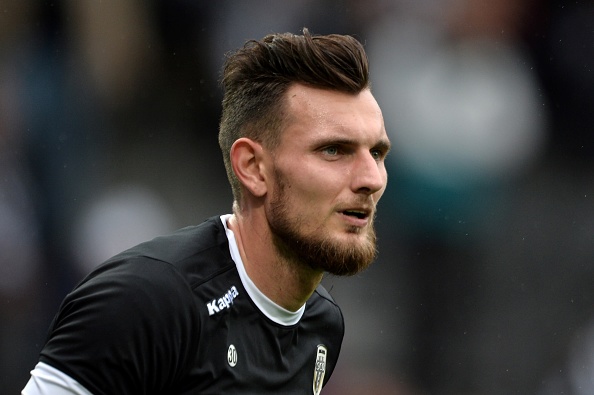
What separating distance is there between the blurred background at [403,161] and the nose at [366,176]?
2443mm

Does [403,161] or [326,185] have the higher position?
[326,185]

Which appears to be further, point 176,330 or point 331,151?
point 331,151

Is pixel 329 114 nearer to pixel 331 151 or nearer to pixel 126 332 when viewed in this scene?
pixel 331 151

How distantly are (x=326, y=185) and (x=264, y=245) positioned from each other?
0.30 metres

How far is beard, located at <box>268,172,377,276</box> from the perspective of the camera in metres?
2.94

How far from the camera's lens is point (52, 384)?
2.47 metres

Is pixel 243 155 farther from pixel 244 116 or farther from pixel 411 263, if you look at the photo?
pixel 411 263

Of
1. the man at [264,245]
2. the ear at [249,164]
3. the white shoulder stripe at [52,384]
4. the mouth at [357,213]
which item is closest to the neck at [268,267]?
the man at [264,245]

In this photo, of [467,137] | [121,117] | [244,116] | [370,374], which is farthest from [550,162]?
[244,116]

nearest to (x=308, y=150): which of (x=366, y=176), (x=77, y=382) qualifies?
(x=366, y=176)

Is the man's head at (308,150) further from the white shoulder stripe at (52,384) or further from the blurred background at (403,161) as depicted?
the blurred background at (403,161)

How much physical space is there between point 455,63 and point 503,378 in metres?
1.80

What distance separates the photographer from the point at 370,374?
5.19 metres

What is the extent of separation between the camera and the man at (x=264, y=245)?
2.61 metres
